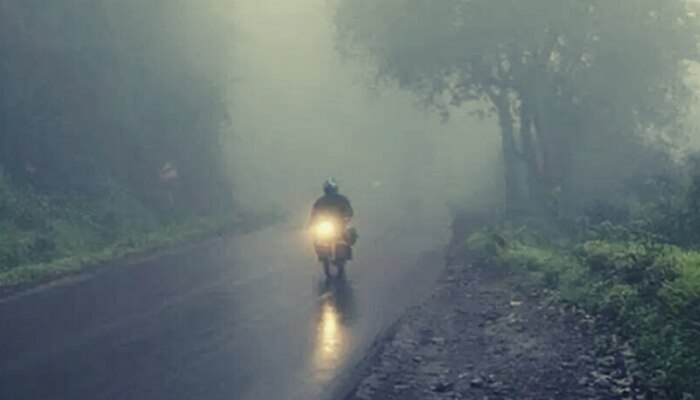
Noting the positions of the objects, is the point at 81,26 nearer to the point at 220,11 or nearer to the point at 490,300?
the point at 220,11

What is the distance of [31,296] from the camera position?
19.7 meters

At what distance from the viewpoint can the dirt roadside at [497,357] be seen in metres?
11.6

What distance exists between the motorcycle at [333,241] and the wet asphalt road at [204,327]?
0.49m

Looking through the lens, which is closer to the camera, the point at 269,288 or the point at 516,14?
the point at 269,288

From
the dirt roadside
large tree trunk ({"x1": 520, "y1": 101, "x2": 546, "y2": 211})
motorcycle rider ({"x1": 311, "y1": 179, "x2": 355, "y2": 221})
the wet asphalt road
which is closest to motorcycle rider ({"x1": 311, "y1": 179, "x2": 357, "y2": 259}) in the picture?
motorcycle rider ({"x1": 311, "y1": 179, "x2": 355, "y2": 221})

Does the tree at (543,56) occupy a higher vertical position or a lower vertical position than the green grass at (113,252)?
higher

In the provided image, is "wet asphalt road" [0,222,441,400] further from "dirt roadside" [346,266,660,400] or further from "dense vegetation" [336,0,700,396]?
"dense vegetation" [336,0,700,396]

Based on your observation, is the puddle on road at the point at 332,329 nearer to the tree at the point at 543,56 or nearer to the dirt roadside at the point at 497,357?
the dirt roadside at the point at 497,357

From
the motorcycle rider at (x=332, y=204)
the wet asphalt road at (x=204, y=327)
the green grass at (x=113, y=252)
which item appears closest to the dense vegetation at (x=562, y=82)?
the motorcycle rider at (x=332, y=204)

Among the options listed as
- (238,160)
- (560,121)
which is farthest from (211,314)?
(238,160)

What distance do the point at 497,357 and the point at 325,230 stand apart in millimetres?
8419

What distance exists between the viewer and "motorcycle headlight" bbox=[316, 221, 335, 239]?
2116 cm

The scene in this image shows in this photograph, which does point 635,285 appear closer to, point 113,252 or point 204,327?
point 204,327

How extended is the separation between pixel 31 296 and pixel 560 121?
22.9 meters
